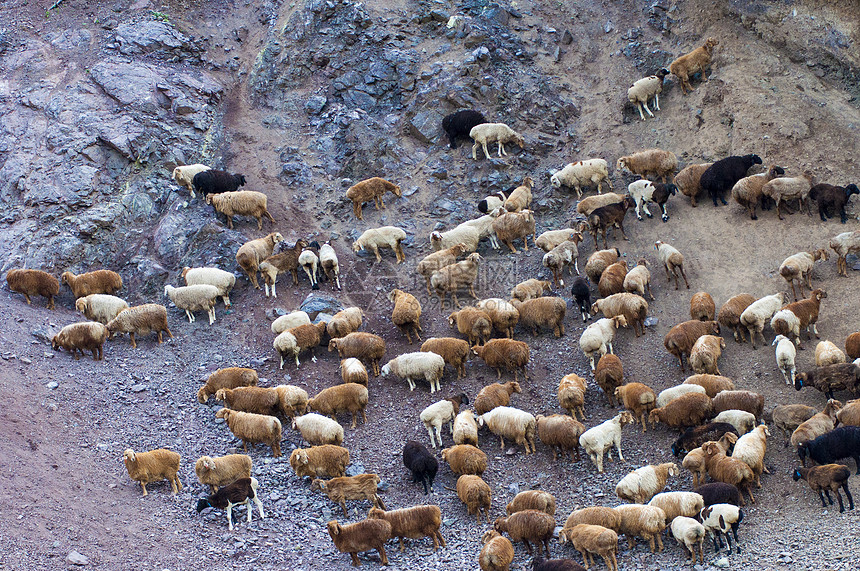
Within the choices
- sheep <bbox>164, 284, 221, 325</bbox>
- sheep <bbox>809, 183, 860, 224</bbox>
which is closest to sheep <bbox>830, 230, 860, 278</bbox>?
sheep <bbox>809, 183, 860, 224</bbox>

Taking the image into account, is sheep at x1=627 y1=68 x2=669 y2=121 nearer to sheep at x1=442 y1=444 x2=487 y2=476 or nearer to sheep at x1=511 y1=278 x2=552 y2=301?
sheep at x1=511 y1=278 x2=552 y2=301

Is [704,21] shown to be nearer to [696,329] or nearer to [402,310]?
[696,329]

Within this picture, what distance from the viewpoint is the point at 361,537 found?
1187 cm

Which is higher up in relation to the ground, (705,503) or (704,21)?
(704,21)

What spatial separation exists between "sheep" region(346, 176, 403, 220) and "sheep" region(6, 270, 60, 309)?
793cm

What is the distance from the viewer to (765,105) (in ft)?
70.8

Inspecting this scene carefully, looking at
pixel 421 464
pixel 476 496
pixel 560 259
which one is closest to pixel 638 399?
pixel 476 496

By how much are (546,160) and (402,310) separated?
7.87 meters

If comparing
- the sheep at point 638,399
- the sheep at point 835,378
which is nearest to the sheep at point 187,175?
the sheep at point 638,399

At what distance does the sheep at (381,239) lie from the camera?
20.6 m

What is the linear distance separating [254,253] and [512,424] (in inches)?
337

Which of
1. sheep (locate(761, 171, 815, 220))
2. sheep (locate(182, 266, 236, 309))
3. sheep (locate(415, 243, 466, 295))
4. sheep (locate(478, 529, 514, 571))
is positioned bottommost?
sheep (locate(182, 266, 236, 309))

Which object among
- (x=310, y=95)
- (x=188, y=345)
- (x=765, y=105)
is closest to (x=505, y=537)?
(x=188, y=345)

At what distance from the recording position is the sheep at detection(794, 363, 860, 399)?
14086 millimetres
